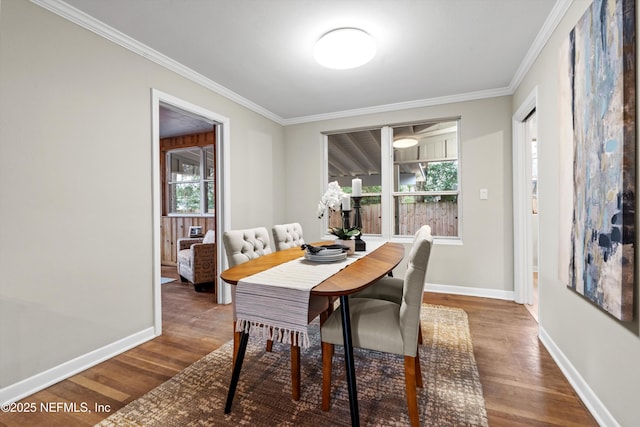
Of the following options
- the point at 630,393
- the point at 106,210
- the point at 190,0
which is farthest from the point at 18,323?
the point at 630,393

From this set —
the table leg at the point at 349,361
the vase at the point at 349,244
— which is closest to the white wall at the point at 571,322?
the table leg at the point at 349,361

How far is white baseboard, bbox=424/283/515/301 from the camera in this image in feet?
10.7

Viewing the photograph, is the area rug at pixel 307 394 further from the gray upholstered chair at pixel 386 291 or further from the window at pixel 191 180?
the window at pixel 191 180

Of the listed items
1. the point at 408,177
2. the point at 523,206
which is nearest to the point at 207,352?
the point at 408,177

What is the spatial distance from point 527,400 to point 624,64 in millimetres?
1696

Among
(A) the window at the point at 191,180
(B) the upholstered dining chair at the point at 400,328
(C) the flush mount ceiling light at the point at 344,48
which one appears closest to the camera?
(B) the upholstered dining chair at the point at 400,328

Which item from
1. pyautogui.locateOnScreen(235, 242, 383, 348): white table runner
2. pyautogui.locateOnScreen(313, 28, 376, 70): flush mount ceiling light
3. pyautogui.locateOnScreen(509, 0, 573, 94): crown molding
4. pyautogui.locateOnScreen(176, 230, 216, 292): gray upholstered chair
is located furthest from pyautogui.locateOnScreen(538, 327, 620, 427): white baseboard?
pyautogui.locateOnScreen(176, 230, 216, 292): gray upholstered chair

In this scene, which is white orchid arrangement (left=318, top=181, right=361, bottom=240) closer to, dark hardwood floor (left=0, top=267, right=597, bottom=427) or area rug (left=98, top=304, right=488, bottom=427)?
area rug (left=98, top=304, right=488, bottom=427)

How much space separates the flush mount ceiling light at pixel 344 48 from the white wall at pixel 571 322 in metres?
1.26

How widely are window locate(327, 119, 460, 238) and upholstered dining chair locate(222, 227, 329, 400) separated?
6.96 ft

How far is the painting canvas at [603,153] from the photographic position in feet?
3.95

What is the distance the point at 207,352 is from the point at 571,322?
2.45 m

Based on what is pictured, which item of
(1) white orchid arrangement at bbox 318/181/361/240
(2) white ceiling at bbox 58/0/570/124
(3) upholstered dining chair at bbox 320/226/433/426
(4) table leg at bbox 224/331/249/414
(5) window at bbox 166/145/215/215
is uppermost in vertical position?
(2) white ceiling at bbox 58/0/570/124

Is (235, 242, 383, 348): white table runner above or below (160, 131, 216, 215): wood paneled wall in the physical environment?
below
